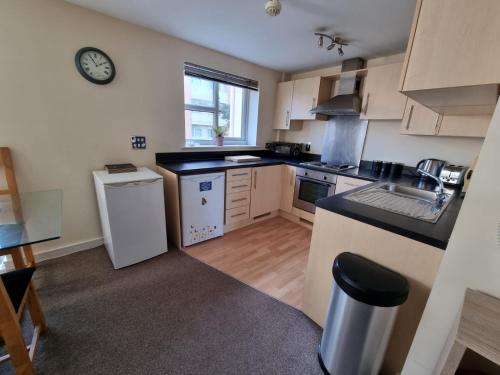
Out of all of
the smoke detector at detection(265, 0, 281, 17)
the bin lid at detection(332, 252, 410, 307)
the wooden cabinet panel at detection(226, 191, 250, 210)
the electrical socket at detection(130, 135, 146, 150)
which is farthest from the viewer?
the wooden cabinet panel at detection(226, 191, 250, 210)

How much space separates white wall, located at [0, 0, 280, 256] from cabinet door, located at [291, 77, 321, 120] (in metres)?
1.41

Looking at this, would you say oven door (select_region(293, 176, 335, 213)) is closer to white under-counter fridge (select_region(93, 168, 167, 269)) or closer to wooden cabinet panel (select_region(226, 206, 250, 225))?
wooden cabinet panel (select_region(226, 206, 250, 225))

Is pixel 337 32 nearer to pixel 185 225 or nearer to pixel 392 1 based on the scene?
pixel 392 1

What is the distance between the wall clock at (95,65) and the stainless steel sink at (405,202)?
7.74 ft

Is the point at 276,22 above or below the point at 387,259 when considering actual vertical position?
above

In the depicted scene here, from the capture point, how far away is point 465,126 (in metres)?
1.89

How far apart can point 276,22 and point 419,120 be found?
1.70 meters

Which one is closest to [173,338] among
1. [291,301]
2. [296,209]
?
[291,301]

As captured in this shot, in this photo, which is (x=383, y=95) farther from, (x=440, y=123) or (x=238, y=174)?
Answer: (x=238, y=174)

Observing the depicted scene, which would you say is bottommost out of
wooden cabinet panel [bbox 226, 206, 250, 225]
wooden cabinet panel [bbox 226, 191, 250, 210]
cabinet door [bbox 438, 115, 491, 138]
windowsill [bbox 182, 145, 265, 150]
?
wooden cabinet panel [bbox 226, 206, 250, 225]

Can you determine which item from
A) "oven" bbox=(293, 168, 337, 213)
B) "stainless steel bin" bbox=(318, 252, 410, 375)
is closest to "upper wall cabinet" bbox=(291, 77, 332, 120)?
Result: "oven" bbox=(293, 168, 337, 213)

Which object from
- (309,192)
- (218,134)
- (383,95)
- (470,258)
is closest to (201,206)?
(218,134)

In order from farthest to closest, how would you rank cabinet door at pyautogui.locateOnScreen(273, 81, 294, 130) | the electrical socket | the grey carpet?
cabinet door at pyautogui.locateOnScreen(273, 81, 294, 130)
the electrical socket
the grey carpet

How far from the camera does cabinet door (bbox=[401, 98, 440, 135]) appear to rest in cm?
205
